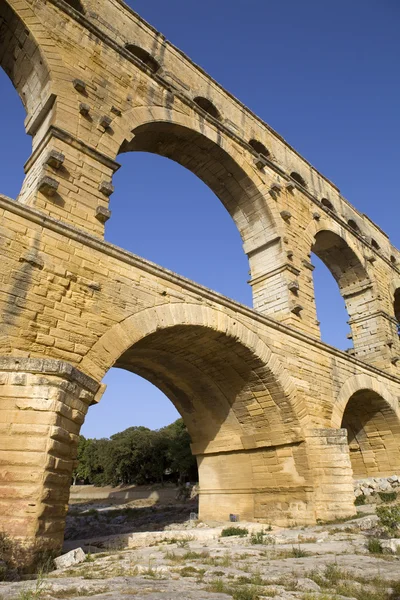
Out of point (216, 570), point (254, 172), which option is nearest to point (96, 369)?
point (216, 570)

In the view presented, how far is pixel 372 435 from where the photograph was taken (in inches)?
533

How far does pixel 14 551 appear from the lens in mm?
4105

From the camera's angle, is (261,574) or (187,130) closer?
(261,574)

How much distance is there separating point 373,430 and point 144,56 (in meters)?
12.4

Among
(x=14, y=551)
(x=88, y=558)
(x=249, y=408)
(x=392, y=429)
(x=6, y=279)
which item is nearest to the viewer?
(x=14, y=551)

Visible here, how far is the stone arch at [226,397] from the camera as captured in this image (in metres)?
8.15

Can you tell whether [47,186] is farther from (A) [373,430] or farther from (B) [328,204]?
(A) [373,430]

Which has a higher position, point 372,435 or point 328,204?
point 328,204

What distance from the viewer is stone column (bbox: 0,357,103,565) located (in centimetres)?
432

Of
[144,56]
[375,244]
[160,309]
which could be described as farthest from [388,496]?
[144,56]

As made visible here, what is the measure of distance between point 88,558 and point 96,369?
7.21ft

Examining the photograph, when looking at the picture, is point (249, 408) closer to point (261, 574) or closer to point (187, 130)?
point (261, 574)

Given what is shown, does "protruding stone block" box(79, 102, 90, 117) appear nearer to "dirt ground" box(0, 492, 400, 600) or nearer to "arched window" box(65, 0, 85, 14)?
"arched window" box(65, 0, 85, 14)

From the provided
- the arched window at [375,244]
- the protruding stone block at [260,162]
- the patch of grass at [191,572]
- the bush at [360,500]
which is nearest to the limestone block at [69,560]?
the patch of grass at [191,572]
